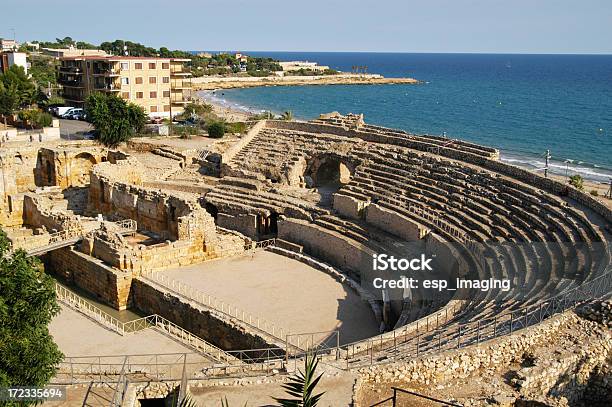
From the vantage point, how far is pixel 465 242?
24.3 m

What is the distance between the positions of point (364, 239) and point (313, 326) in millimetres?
6619

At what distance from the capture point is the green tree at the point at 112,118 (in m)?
45.1

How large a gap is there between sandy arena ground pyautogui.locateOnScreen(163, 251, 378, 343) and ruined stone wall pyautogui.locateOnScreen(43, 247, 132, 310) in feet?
6.58

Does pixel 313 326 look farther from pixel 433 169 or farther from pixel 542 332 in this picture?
pixel 433 169

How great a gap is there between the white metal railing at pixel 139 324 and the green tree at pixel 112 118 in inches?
775

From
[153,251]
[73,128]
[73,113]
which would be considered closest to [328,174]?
[153,251]

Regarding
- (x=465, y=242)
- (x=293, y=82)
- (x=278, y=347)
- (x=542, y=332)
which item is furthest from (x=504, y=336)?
(x=293, y=82)

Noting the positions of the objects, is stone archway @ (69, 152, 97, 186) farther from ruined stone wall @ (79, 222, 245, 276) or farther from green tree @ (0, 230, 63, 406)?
green tree @ (0, 230, 63, 406)

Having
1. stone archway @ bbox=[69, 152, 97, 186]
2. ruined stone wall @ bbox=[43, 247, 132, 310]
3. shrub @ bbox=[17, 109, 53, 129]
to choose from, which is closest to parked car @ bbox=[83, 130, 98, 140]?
shrub @ bbox=[17, 109, 53, 129]

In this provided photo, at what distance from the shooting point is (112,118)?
45.5 meters

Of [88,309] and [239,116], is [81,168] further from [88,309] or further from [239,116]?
[239,116]

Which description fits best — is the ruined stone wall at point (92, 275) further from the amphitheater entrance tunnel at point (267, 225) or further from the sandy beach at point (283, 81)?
the sandy beach at point (283, 81)

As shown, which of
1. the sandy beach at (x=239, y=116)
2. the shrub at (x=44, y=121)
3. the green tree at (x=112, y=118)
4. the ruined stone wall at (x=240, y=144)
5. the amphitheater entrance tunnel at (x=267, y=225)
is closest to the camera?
the amphitheater entrance tunnel at (x=267, y=225)

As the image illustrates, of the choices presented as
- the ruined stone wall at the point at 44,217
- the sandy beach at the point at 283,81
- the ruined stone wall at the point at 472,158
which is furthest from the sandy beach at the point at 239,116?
the ruined stone wall at the point at 44,217
